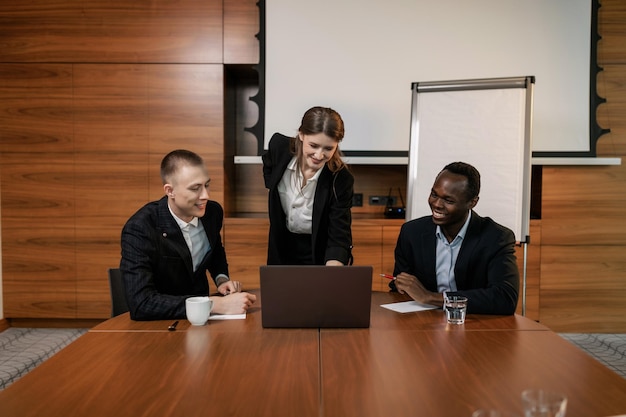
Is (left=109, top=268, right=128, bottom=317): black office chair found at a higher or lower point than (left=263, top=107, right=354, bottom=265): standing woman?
lower

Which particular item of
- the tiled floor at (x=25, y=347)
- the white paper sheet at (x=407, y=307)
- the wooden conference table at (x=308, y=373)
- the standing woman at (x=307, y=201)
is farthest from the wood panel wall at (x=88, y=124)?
the wooden conference table at (x=308, y=373)

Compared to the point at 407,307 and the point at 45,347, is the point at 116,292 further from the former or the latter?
the point at 45,347

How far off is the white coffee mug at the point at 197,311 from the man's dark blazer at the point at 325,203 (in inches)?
36.2

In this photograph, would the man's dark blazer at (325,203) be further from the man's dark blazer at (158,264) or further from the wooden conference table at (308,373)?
the wooden conference table at (308,373)

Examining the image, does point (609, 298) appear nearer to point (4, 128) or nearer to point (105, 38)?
point (105, 38)

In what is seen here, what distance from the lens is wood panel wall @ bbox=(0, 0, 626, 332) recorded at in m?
4.25

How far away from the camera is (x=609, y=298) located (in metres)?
4.29

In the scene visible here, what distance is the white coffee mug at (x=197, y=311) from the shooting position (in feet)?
6.00

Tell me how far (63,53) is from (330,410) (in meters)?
3.91

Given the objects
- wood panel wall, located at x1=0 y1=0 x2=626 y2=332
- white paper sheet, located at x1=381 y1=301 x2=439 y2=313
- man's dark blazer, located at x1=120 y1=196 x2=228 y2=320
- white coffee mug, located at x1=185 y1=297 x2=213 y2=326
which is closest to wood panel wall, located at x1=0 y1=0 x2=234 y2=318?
wood panel wall, located at x1=0 y1=0 x2=626 y2=332

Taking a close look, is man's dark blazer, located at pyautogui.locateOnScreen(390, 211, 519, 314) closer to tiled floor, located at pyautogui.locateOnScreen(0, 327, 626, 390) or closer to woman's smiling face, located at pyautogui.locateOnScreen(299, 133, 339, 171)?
woman's smiling face, located at pyautogui.locateOnScreen(299, 133, 339, 171)

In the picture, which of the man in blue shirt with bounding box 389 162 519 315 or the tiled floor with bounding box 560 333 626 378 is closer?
the man in blue shirt with bounding box 389 162 519 315

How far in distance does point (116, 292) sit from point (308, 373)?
1124 millimetres

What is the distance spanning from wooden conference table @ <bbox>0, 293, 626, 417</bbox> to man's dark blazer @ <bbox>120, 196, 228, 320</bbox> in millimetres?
79
